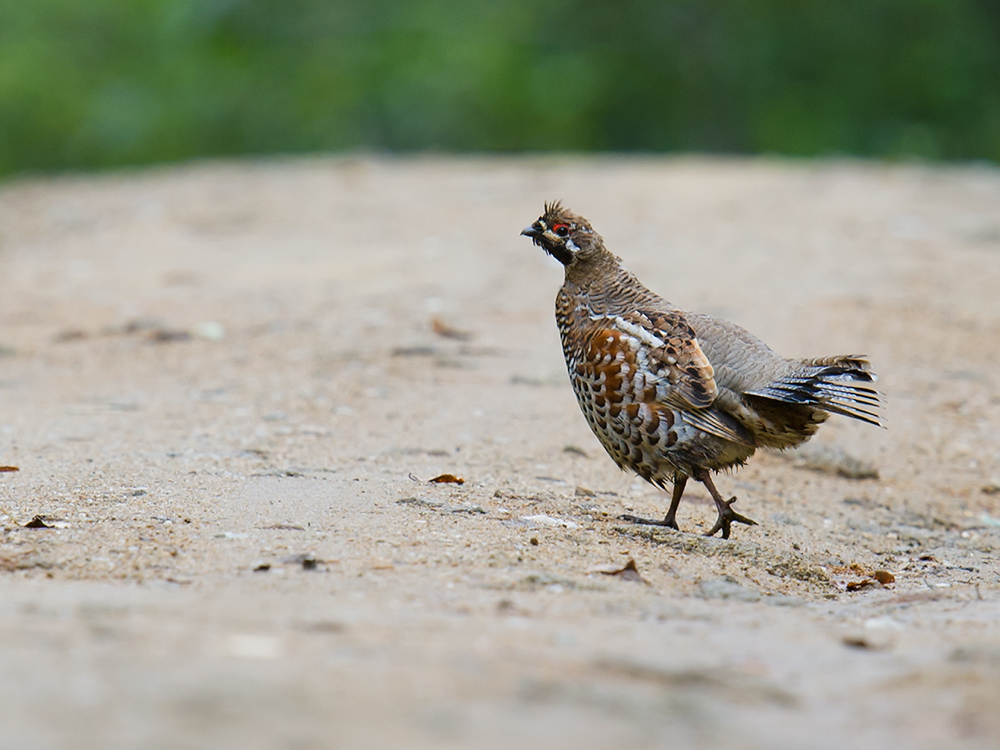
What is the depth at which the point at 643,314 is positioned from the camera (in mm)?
5020

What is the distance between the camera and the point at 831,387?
4.57 metres

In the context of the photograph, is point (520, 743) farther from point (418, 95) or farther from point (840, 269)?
point (418, 95)

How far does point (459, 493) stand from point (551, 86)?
20.0 m

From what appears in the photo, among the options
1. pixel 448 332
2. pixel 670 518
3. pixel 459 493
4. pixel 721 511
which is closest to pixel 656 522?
pixel 670 518

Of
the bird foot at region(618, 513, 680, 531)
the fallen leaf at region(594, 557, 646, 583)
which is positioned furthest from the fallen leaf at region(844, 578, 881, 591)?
the fallen leaf at region(594, 557, 646, 583)

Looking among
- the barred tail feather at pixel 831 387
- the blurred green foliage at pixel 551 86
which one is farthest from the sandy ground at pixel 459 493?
the blurred green foliage at pixel 551 86

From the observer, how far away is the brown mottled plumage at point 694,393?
15.3 feet

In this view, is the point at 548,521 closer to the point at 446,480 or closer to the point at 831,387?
the point at 446,480

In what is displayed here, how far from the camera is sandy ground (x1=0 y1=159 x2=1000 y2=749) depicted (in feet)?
8.55

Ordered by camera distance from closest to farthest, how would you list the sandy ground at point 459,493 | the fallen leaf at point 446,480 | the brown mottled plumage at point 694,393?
1. the sandy ground at point 459,493
2. the brown mottled plumage at point 694,393
3. the fallen leaf at point 446,480

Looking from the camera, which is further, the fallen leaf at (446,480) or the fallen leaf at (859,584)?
the fallen leaf at (446,480)

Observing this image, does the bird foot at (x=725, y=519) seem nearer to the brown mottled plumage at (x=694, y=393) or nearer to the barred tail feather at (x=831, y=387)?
the brown mottled plumage at (x=694, y=393)

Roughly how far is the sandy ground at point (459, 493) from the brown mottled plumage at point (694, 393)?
12.6 inches

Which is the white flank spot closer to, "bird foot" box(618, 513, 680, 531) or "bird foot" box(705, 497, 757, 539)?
"bird foot" box(618, 513, 680, 531)
